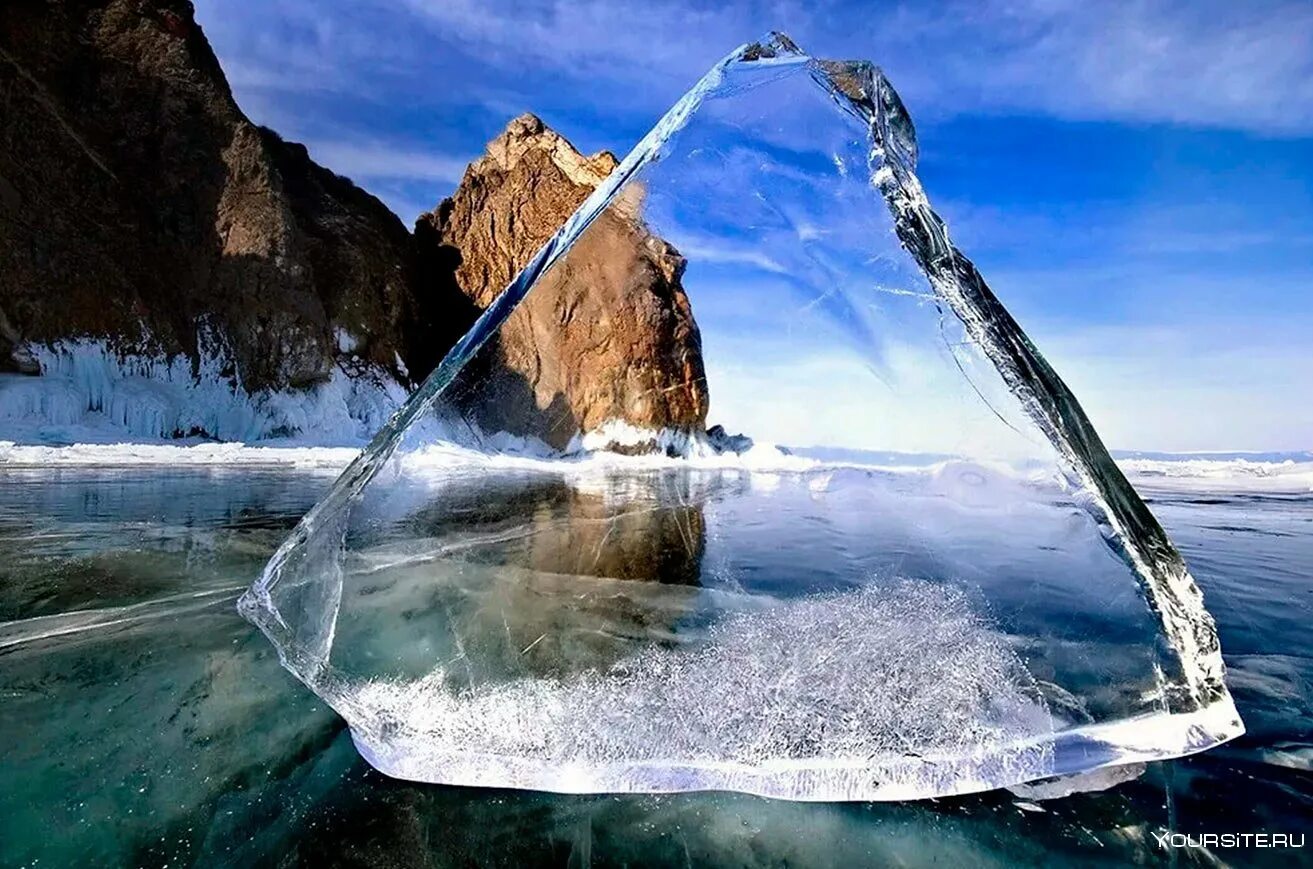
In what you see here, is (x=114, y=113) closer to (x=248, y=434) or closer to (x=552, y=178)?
(x=248, y=434)

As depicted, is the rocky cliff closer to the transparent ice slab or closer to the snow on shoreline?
the snow on shoreline

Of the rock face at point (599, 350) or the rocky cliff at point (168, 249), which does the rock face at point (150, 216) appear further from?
the rock face at point (599, 350)

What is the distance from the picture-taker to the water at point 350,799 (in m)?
0.98

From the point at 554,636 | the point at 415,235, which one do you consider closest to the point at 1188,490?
the point at 554,636

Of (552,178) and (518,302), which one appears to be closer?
(518,302)

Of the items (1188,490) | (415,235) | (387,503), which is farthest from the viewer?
(415,235)

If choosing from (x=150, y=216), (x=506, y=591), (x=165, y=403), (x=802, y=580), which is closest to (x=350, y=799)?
(x=506, y=591)

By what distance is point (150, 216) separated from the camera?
1933 cm

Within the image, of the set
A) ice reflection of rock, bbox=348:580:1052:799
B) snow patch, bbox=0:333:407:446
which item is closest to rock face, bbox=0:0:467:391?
snow patch, bbox=0:333:407:446

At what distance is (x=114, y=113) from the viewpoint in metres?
19.0

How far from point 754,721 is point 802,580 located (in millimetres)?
941

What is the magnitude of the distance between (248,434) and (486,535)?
64.1ft

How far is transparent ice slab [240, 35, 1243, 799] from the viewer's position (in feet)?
4.01

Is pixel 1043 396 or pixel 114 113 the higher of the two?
pixel 114 113
